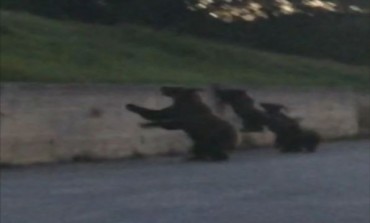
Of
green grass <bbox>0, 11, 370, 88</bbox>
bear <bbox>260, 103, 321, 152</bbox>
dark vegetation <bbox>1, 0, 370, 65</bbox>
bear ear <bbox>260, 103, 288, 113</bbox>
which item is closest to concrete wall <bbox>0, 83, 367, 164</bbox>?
bear ear <bbox>260, 103, 288, 113</bbox>

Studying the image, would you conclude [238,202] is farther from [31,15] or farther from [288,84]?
[31,15]

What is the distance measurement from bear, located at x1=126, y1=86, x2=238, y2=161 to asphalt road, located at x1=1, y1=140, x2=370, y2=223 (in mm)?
394

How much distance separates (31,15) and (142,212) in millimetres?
19729

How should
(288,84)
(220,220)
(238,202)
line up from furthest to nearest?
(288,84) < (238,202) < (220,220)

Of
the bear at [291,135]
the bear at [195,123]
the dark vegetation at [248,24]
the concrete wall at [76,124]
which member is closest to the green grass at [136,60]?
the dark vegetation at [248,24]

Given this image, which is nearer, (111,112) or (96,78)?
(111,112)

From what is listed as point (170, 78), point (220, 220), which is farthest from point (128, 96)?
point (220, 220)

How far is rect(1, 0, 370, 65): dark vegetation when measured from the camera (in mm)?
27062

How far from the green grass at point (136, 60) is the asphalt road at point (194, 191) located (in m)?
3.75

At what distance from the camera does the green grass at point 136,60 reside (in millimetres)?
30578

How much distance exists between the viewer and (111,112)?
2764 centimetres

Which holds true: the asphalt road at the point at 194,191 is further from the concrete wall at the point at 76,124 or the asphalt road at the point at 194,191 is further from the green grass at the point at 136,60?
the green grass at the point at 136,60

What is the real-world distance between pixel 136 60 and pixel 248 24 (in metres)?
3.66

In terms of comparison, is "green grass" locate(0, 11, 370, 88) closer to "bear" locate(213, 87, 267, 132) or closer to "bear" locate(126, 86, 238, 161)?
"bear" locate(213, 87, 267, 132)
